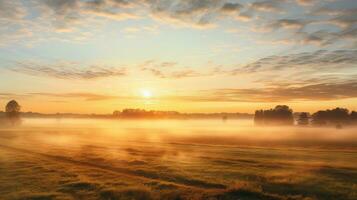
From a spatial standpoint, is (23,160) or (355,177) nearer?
(355,177)

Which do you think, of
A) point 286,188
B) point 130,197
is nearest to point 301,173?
point 286,188

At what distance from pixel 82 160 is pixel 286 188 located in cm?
3099

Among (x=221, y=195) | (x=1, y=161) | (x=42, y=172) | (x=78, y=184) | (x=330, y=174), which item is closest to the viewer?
(x=221, y=195)

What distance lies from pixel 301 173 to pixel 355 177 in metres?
5.09

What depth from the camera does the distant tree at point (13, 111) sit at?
611 feet

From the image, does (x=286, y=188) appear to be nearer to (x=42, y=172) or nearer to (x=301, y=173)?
(x=301, y=173)

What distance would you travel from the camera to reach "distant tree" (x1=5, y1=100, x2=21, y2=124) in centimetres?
18615

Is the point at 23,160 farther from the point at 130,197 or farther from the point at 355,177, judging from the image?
the point at 355,177

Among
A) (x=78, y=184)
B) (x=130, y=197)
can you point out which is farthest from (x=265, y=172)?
(x=78, y=184)

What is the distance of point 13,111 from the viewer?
620ft

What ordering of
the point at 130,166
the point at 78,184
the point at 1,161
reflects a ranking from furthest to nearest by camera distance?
the point at 1,161
the point at 130,166
the point at 78,184

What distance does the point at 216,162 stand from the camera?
46688 mm

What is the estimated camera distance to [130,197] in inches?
1130

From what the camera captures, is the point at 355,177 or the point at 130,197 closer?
the point at 130,197
